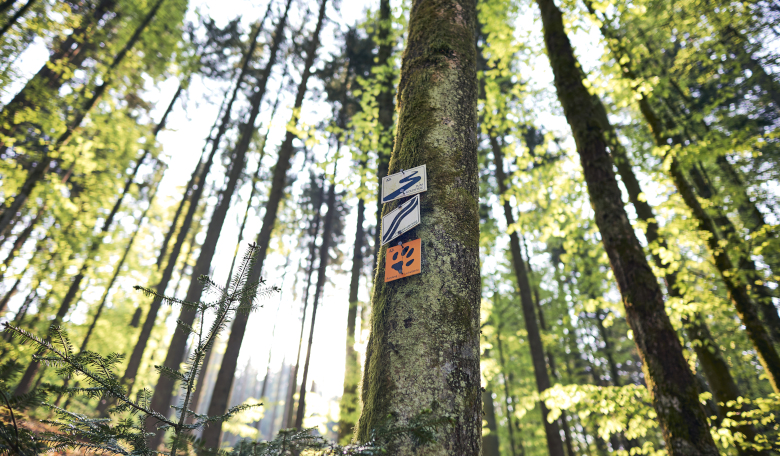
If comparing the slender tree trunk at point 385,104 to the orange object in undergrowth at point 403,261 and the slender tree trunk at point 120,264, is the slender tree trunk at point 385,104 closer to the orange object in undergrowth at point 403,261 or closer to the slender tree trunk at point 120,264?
the orange object in undergrowth at point 403,261

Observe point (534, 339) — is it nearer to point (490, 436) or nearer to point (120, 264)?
point (490, 436)

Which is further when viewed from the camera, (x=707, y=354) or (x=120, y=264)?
(x=120, y=264)

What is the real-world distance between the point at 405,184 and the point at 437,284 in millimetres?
652

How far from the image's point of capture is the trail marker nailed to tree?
1962mm

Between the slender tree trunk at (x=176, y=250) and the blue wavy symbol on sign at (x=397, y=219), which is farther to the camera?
the slender tree trunk at (x=176, y=250)

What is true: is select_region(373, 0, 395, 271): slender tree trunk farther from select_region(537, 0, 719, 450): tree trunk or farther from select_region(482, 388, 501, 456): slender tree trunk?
select_region(482, 388, 501, 456): slender tree trunk

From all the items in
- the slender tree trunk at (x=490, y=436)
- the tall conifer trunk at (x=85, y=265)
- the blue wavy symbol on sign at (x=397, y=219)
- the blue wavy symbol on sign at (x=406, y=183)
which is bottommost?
the slender tree trunk at (x=490, y=436)

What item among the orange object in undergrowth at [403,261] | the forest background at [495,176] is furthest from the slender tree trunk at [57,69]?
the orange object in undergrowth at [403,261]

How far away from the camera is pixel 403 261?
1822 mm

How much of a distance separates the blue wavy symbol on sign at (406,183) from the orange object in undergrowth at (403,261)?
0.33 metres

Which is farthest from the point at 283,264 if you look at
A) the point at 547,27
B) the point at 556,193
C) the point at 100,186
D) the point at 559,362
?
the point at 547,27

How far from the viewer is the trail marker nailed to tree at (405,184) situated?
1.96 meters

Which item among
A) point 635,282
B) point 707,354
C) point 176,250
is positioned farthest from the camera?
point 176,250

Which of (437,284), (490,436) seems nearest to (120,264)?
(490,436)
